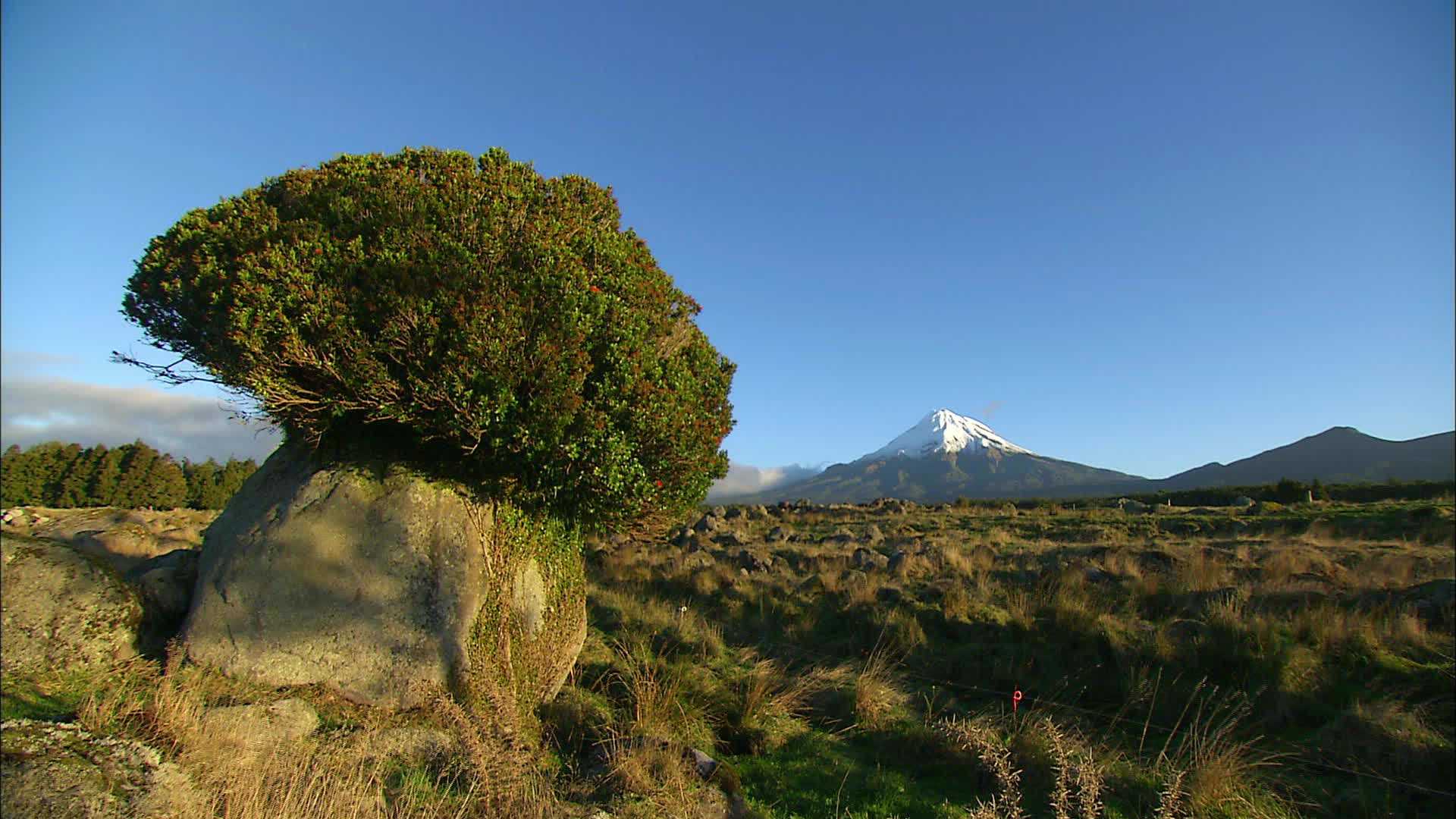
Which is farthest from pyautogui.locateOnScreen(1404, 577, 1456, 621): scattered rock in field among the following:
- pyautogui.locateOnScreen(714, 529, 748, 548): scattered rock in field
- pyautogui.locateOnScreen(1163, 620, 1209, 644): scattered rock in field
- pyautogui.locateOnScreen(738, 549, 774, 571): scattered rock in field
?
pyautogui.locateOnScreen(714, 529, 748, 548): scattered rock in field

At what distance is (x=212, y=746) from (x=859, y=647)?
9.69 meters

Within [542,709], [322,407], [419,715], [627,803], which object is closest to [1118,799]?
[627,803]

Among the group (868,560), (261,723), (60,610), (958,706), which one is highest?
(60,610)

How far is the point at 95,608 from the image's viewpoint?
750cm

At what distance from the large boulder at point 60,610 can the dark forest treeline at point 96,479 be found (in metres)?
73.9

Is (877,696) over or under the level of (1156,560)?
under

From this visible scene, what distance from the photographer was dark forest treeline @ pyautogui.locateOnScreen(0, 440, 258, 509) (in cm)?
6725

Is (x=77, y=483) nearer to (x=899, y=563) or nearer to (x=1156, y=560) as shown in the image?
(x=899, y=563)

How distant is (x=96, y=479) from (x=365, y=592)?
87.5 metres

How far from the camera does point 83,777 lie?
455 centimetres

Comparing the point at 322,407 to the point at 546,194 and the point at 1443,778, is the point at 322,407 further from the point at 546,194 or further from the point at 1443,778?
the point at 1443,778

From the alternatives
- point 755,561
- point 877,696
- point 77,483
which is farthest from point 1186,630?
point 77,483

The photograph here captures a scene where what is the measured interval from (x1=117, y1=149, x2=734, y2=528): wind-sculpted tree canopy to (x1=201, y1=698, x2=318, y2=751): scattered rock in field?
3.15 meters

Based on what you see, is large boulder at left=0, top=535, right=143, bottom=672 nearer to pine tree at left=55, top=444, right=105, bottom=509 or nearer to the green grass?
the green grass
